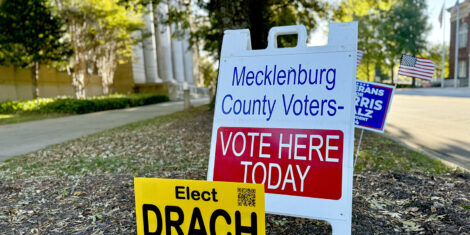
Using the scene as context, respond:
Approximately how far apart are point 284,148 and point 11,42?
16.2 m

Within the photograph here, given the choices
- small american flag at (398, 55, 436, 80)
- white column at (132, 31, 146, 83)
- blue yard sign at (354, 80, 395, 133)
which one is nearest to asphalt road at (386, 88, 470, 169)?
small american flag at (398, 55, 436, 80)

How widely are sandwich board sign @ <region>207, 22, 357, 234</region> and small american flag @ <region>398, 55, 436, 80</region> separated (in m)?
2.49

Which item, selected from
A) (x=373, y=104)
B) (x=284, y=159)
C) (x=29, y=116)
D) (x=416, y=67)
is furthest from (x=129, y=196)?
(x=29, y=116)

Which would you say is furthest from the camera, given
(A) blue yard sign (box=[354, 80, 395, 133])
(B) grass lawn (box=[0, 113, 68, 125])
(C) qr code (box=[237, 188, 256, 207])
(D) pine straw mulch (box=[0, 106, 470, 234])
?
(B) grass lawn (box=[0, 113, 68, 125])

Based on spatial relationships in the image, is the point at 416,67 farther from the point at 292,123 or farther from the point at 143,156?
the point at 143,156

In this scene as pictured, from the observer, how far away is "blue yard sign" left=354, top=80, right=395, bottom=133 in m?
4.04

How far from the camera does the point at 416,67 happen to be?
4.39 metres

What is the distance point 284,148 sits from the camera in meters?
2.32

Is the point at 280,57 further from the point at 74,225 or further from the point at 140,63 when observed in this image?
the point at 140,63

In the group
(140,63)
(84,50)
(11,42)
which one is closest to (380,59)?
(140,63)

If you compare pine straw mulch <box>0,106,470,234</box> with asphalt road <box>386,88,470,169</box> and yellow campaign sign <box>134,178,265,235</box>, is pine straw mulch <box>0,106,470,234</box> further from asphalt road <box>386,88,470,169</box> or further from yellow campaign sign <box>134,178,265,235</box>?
asphalt road <box>386,88,470,169</box>

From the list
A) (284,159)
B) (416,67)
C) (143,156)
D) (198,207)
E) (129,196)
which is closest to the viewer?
(198,207)

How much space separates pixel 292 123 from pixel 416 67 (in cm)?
289

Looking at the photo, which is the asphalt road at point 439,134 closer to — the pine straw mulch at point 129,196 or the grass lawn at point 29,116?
the pine straw mulch at point 129,196
